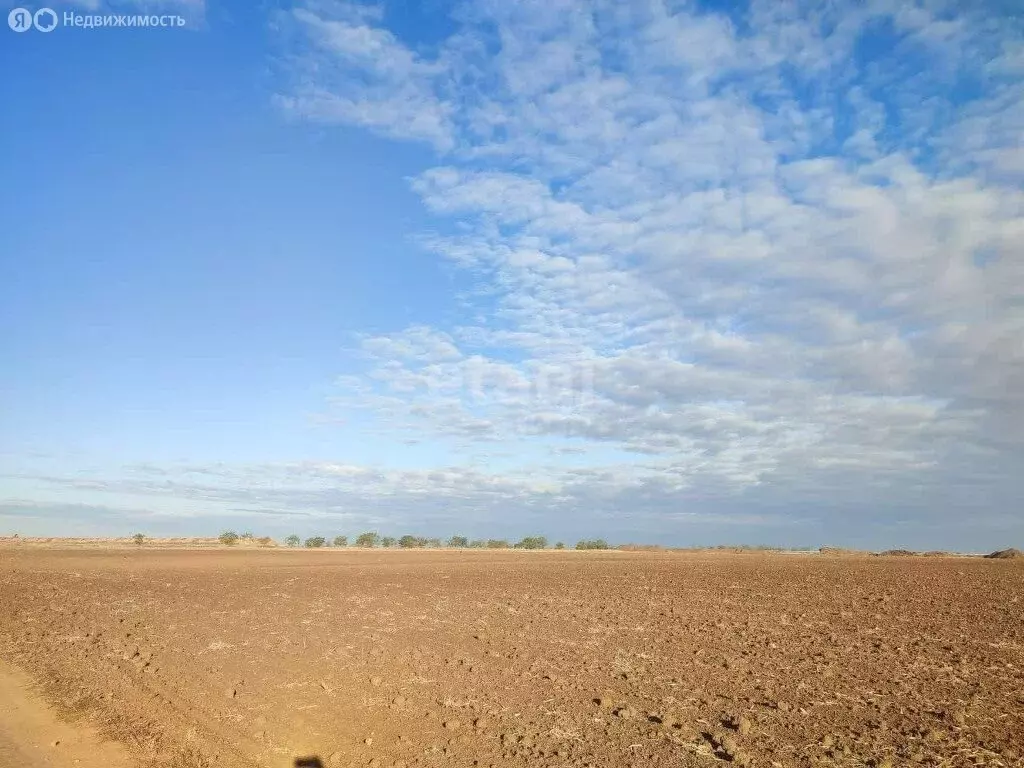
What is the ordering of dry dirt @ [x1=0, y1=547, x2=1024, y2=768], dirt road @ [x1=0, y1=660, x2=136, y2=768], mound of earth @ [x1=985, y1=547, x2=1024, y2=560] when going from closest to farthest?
dirt road @ [x1=0, y1=660, x2=136, y2=768]
dry dirt @ [x1=0, y1=547, x2=1024, y2=768]
mound of earth @ [x1=985, y1=547, x2=1024, y2=560]

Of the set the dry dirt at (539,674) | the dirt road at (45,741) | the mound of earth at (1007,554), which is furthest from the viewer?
the mound of earth at (1007,554)

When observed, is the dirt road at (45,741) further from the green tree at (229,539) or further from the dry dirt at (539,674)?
the green tree at (229,539)

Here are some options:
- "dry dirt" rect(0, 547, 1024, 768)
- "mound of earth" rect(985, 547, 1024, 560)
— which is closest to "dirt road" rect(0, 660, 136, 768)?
"dry dirt" rect(0, 547, 1024, 768)

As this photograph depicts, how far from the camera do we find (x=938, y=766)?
28.7 feet

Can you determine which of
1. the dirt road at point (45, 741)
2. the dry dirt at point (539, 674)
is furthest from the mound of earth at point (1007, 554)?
the dirt road at point (45, 741)

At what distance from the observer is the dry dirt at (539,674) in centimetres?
1003

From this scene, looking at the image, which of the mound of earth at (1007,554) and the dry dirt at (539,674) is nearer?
the dry dirt at (539,674)

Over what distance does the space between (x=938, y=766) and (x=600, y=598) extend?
54.4 ft

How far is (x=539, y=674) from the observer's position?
45.6 feet

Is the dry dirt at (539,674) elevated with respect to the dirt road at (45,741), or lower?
elevated

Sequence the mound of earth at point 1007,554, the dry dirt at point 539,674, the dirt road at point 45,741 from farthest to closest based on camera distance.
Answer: the mound of earth at point 1007,554, the dry dirt at point 539,674, the dirt road at point 45,741

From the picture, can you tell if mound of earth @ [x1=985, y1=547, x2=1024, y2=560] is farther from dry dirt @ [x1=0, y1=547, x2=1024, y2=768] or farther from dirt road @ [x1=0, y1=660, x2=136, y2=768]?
dirt road @ [x1=0, y1=660, x2=136, y2=768]

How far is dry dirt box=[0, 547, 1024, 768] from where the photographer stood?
10031mm

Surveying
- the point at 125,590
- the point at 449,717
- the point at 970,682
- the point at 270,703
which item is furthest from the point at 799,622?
the point at 125,590
